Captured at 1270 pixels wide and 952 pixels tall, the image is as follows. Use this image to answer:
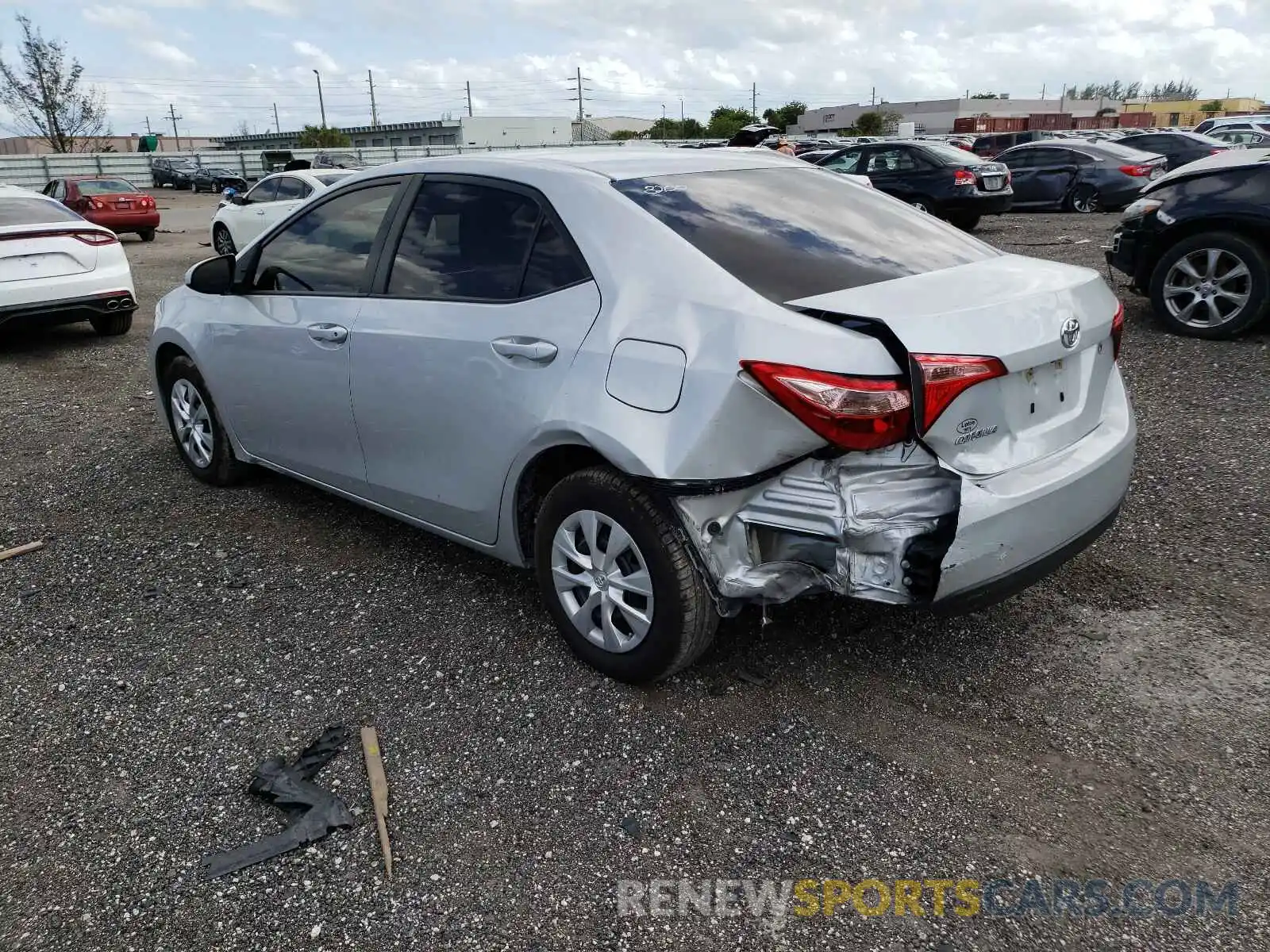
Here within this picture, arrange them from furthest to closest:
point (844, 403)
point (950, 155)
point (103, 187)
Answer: point (103, 187) → point (950, 155) → point (844, 403)

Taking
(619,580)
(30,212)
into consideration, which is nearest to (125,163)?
(30,212)

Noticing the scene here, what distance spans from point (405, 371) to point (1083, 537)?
237 centimetres

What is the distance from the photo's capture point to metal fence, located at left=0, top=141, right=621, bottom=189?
1511 inches

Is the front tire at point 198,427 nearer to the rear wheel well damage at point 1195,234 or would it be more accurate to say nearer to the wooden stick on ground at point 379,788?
the wooden stick on ground at point 379,788

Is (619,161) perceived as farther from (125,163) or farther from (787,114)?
(787,114)

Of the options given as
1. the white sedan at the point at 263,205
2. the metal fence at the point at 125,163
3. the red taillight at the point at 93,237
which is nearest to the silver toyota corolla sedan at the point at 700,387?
the red taillight at the point at 93,237

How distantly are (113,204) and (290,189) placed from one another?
8.34 metres

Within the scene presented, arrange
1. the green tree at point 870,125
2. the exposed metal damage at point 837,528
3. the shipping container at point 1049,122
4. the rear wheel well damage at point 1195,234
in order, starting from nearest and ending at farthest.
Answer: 1. the exposed metal damage at point 837,528
2. the rear wheel well damage at point 1195,234
3. the shipping container at point 1049,122
4. the green tree at point 870,125

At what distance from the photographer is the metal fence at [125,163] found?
126ft

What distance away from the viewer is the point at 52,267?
8.47 metres

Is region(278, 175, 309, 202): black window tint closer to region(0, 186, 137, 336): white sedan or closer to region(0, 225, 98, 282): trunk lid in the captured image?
region(0, 186, 137, 336): white sedan

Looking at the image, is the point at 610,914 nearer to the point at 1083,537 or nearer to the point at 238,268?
the point at 1083,537

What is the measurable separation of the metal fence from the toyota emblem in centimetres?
3419

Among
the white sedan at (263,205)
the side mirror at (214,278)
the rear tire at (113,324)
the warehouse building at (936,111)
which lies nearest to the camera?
the side mirror at (214,278)
